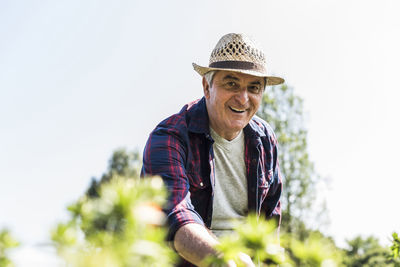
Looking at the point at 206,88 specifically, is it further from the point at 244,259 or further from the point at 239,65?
the point at 244,259

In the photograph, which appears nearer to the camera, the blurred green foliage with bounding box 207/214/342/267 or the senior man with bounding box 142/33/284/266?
the blurred green foliage with bounding box 207/214/342/267

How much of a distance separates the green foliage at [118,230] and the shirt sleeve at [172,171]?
1.55m

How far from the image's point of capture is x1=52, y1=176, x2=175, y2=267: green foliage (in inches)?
30.7

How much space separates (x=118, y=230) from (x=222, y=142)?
3080 millimetres

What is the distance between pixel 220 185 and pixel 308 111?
22.9 meters

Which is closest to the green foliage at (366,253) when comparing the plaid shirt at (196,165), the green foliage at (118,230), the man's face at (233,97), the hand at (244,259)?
the plaid shirt at (196,165)

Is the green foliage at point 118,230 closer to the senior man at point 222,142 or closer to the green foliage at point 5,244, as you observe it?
the green foliage at point 5,244

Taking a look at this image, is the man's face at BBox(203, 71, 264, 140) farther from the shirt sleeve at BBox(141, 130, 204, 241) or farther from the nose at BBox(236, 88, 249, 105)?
the shirt sleeve at BBox(141, 130, 204, 241)

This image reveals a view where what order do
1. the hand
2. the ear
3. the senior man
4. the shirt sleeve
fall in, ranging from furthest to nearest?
the ear < the senior man < the shirt sleeve < the hand

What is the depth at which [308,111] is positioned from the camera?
25.8 metres

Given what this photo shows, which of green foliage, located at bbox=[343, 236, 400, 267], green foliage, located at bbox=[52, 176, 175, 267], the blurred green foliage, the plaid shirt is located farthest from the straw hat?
green foliage, located at bbox=[343, 236, 400, 267]

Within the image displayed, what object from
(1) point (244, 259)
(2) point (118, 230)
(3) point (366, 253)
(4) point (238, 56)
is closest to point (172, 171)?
(4) point (238, 56)

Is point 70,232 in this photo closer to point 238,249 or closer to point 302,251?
point 238,249

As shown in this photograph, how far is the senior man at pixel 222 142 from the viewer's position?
3363 mm
